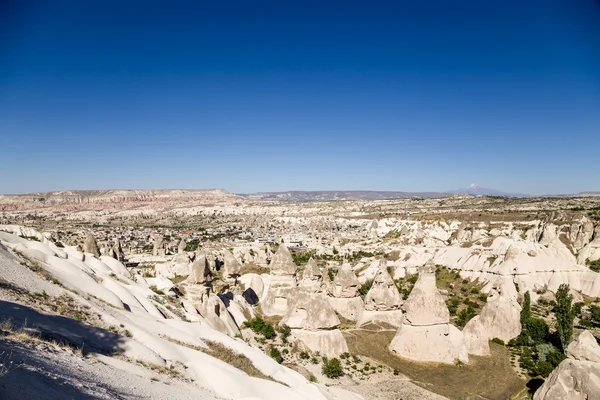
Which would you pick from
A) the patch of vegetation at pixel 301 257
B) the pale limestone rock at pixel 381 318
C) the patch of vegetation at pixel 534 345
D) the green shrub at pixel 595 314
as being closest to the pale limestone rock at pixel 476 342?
the patch of vegetation at pixel 534 345

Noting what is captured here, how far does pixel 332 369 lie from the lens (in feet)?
47.2

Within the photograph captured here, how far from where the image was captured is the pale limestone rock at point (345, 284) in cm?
2261

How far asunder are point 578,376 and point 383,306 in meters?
10.6

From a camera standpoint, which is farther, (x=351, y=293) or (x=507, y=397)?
(x=351, y=293)

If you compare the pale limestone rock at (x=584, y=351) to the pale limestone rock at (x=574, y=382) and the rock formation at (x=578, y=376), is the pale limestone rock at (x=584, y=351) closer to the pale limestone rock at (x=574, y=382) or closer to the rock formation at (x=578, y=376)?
the rock formation at (x=578, y=376)

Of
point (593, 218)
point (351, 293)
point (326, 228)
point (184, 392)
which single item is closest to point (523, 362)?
point (351, 293)

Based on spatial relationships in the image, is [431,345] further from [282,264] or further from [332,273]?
[332,273]

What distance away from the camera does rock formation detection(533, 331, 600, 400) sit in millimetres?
10836

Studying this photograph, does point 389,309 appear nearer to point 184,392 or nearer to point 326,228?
point 184,392

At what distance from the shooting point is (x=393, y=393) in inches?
535

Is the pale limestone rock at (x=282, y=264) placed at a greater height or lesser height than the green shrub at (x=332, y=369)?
greater

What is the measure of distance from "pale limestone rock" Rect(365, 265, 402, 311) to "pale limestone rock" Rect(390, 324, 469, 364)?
12.7ft

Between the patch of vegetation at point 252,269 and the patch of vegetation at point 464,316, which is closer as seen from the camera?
the patch of vegetation at point 464,316

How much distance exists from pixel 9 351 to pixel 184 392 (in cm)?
272
